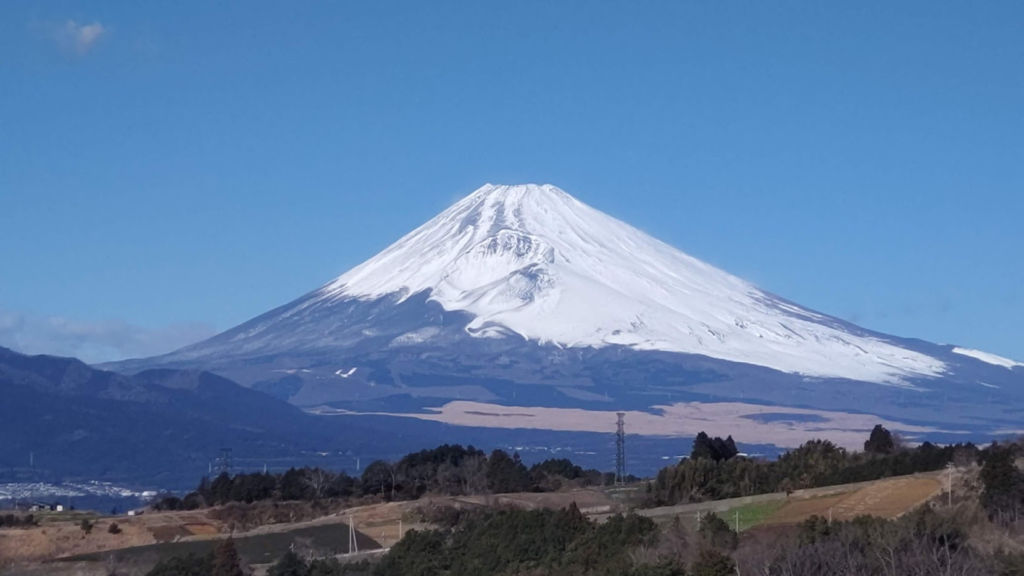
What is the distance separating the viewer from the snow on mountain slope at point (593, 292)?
6024 inches

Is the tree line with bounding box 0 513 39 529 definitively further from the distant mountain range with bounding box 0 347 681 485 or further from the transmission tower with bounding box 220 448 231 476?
the distant mountain range with bounding box 0 347 681 485

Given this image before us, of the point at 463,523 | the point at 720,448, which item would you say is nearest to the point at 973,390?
the point at 720,448

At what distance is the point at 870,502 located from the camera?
3259cm

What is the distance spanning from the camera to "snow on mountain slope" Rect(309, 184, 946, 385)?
15300 cm

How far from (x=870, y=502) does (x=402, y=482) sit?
19699 millimetres

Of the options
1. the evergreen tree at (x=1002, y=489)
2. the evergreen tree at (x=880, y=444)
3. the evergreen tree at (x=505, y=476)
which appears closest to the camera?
the evergreen tree at (x=1002, y=489)

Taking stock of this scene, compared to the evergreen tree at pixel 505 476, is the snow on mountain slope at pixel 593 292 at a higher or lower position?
higher

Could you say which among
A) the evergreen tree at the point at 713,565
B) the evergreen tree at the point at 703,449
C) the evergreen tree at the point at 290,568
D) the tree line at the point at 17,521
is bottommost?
the evergreen tree at the point at 290,568

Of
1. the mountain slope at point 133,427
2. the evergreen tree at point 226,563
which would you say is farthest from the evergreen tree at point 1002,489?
the mountain slope at point 133,427

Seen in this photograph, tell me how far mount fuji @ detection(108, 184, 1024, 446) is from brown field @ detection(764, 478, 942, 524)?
80158mm

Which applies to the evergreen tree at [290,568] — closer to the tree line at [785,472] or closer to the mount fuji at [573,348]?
the tree line at [785,472]

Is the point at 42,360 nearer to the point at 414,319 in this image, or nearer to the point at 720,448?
the point at 414,319

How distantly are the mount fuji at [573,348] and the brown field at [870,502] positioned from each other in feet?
263

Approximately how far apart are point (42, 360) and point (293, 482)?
77220mm
